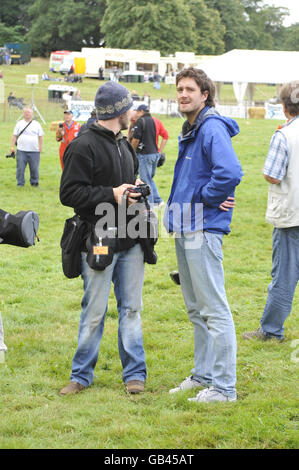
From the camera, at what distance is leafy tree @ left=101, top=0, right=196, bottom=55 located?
72500mm

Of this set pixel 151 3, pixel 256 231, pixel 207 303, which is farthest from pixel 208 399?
pixel 151 3

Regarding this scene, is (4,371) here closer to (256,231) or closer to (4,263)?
(4,263)

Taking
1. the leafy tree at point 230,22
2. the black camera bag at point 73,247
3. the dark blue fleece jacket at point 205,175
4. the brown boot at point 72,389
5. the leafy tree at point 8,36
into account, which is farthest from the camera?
the leafy tree at point 230,22

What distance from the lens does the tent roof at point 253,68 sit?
3441cm

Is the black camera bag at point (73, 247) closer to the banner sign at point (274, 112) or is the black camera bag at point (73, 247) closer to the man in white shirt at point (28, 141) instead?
the man in white shirt at point (28, 141)

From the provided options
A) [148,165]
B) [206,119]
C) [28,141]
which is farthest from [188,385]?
[28,141]

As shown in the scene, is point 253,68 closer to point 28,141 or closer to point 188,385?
point 28,141

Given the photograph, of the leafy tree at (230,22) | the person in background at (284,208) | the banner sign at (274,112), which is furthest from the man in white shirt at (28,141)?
the leafy tree at (230,22)

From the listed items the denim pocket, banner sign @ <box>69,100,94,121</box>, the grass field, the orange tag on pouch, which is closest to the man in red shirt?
the grass field

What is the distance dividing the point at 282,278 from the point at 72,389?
205 cm

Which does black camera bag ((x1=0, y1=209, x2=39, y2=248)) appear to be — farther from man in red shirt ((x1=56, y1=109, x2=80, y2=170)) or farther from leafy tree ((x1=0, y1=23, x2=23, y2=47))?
leafy tree ((x1=0, y1=23, x2=23, y2=47))

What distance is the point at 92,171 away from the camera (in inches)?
169

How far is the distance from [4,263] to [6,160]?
33.9 ft

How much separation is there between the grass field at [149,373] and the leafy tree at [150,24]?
67603mm
